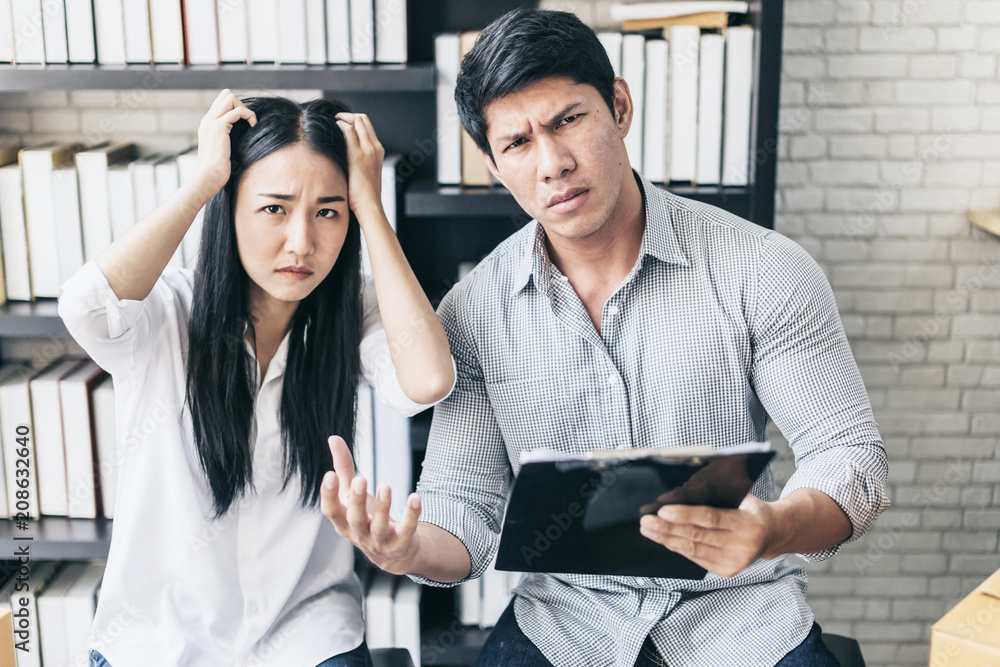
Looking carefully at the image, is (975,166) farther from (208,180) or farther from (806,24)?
(208,180)

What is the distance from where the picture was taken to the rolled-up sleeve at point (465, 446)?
1.45 metres

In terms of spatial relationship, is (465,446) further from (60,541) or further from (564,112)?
(60,541)

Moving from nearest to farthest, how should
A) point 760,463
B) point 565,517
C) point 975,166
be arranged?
point 760,463
point 565,517
point 975,166

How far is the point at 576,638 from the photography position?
1.40 m

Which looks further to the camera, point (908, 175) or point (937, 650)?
point (908, 175)

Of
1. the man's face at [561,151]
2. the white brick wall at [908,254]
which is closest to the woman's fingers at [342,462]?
the man's face at [561,151]

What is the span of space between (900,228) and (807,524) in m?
1.25

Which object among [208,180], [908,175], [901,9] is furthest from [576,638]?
[901,9]

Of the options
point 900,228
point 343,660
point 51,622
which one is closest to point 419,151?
point 343,660

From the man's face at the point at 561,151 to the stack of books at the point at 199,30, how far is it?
430 millimetres

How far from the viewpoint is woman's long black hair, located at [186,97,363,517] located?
135 cm

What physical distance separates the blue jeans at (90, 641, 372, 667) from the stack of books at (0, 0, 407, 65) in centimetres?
105

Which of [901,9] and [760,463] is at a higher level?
A: [901,9]

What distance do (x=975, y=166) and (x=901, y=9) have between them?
41 centimetres
